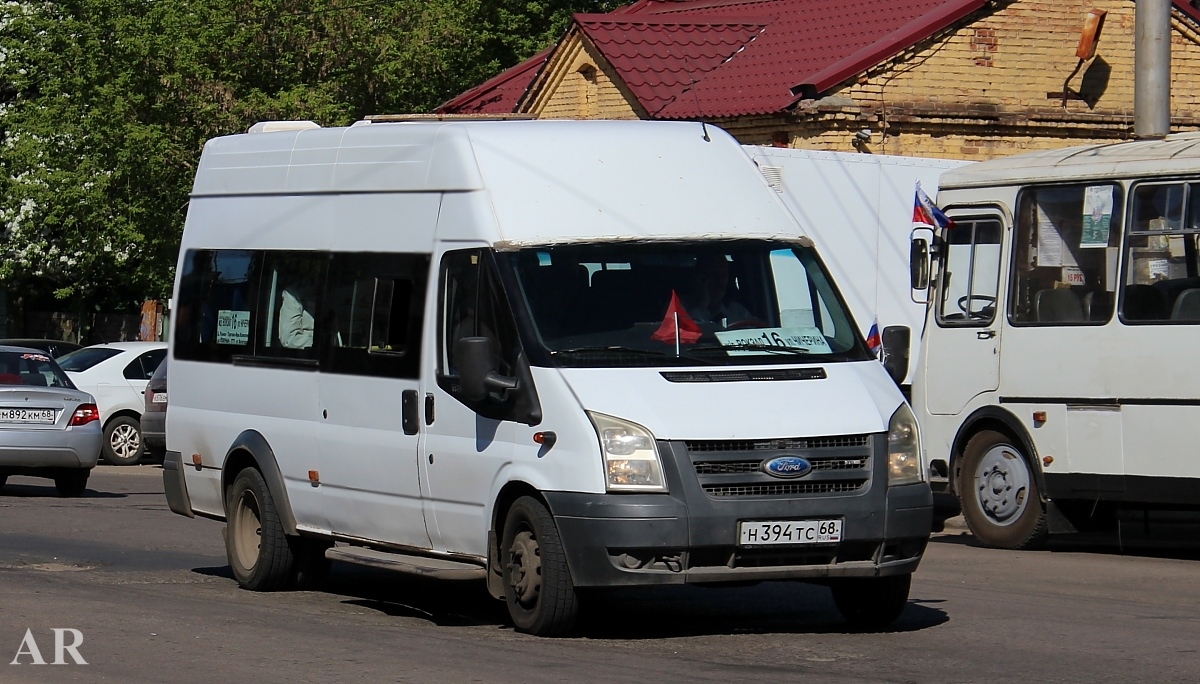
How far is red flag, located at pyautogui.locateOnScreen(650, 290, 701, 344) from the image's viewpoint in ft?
30.3

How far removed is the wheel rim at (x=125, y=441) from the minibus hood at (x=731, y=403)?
1871 cm

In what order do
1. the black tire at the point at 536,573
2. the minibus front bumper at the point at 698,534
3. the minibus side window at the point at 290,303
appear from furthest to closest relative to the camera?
the minibus side window at the point at 290,303
the black tire at the point at 536,573
the minibus front bumper at the point at 698,534

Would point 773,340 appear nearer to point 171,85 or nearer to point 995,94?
point 995,94

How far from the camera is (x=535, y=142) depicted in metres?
9.82

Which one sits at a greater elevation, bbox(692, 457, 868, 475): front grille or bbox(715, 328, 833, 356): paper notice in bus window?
bbox(715, 328, 833, 356): paper notice in bus window

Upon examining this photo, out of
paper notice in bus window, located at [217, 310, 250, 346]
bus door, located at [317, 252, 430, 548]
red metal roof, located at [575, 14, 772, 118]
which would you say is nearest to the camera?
bus door, located at [317, 252, 430, 548]

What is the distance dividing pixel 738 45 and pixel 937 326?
15.8 m

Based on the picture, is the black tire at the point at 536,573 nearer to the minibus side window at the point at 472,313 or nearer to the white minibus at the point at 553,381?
the white minibus at the point at 553,381

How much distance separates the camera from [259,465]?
36.9 ft

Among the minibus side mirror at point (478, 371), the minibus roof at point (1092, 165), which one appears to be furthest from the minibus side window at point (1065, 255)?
the minibus side mirror at point (478, 371)

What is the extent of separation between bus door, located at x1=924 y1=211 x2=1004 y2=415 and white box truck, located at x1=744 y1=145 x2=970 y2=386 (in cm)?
174

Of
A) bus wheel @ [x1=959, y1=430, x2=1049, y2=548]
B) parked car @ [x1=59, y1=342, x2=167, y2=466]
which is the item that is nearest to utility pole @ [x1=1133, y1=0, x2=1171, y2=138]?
bus wheel @ [x1=959, y1=430, x2=1049, y2=548]

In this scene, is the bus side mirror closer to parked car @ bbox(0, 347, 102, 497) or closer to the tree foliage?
parked car @ bbox(0, 347, 102, 497)

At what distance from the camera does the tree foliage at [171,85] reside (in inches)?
1393
